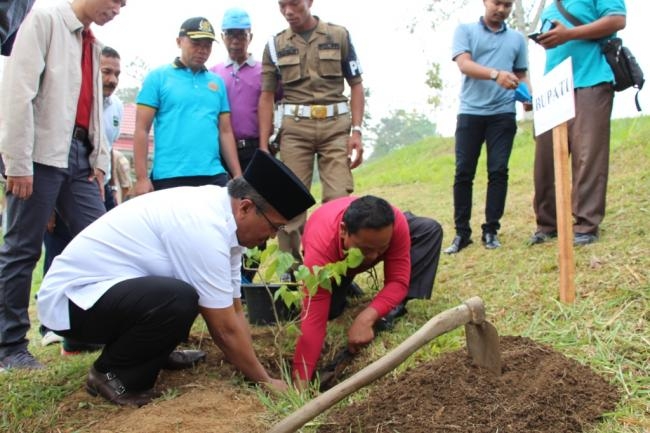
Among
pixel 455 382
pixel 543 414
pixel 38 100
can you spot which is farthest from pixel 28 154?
pixel 543 414

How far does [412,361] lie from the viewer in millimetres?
2742

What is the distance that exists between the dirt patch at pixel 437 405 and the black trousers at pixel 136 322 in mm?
178

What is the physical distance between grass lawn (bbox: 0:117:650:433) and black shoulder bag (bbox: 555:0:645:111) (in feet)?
3.11

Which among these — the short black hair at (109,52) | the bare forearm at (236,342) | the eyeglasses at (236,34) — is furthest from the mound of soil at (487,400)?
the short black hair at (109,52)

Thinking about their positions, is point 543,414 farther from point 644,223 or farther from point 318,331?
point 644,223

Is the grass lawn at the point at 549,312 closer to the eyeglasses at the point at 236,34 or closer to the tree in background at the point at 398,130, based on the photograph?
the eyeglasses at the point at 236,34

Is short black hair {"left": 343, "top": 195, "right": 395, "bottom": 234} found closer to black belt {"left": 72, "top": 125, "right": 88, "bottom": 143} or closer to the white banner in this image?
the white banner

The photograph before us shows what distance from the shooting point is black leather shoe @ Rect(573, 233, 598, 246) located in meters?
3.77

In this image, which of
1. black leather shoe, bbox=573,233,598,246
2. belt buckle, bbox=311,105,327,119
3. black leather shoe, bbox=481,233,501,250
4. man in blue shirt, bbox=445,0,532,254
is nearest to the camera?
black leather shoe, bbox=573,233,598,246

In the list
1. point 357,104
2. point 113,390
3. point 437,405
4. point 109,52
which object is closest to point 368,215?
point 437,405

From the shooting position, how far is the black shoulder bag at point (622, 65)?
357 centimetres

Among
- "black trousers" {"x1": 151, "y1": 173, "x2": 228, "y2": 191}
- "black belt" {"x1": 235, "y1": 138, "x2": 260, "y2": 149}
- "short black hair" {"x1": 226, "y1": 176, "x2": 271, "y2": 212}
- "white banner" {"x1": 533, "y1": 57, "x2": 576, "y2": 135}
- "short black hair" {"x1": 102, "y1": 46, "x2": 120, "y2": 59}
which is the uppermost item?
"short black hair" {"x1": 102, "y1": 46, "x2": 120, "y2": 59}

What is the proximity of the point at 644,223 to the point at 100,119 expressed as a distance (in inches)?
139

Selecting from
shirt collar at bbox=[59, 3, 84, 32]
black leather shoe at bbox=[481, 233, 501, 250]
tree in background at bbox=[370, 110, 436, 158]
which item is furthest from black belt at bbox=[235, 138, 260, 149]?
tree in background at bbox=[370, 110, 436, 158]
